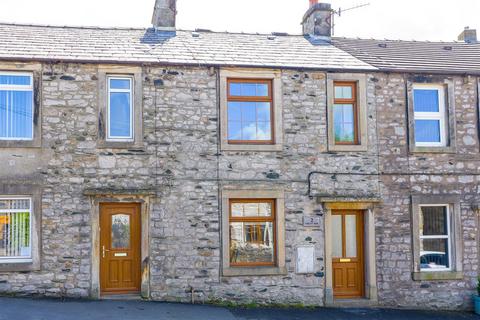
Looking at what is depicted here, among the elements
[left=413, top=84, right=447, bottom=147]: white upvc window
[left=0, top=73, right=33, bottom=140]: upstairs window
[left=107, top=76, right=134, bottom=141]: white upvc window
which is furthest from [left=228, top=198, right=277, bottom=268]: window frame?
[left=0, top=73, right=33, bottom=140]: upstairs window

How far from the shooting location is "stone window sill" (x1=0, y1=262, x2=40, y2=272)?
12.1 m

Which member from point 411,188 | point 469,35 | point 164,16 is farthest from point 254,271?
point 469,35

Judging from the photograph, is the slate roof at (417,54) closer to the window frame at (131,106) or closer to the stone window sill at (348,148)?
the stone window sill at (348,148)

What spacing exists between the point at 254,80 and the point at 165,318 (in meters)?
5.77

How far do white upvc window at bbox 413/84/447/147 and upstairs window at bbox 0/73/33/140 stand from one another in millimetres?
8989

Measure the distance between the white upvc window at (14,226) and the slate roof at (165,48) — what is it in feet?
10.4

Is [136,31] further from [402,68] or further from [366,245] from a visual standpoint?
[366,245]

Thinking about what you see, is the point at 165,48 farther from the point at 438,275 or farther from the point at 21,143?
the point at 438,275

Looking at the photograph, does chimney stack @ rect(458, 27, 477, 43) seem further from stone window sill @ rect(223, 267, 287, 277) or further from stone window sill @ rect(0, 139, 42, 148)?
stone window sill @ rect(0, 139, 42, 148)

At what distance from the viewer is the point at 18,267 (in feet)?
39.9

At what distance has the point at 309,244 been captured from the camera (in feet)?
43.7

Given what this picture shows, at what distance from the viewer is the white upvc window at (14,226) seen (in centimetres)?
1248

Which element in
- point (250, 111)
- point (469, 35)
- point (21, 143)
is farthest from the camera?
Result: point (469, 35)

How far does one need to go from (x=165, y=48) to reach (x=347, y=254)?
6.56 metres
